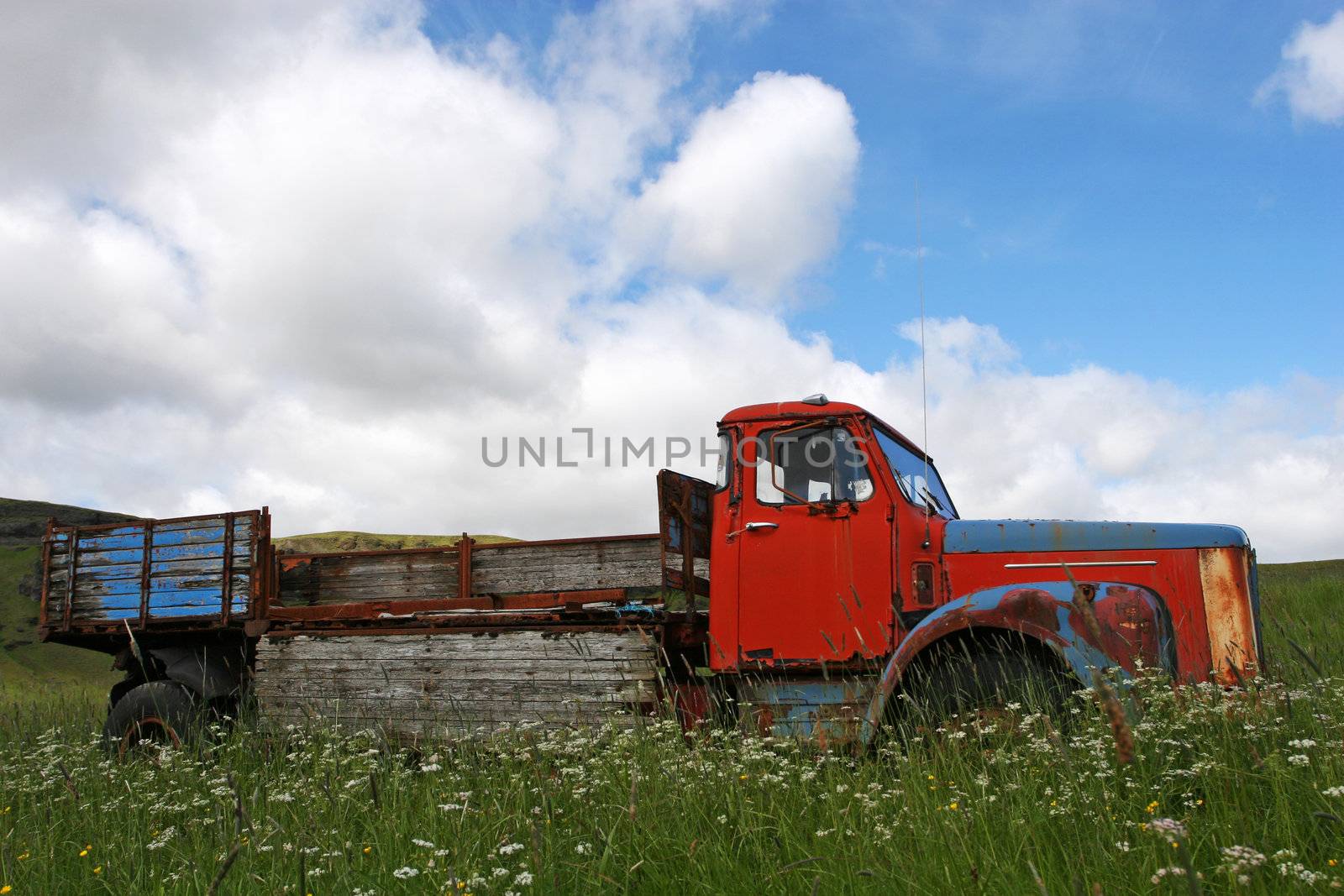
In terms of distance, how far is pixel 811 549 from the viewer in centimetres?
569

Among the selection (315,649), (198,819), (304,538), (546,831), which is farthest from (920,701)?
(304,538)

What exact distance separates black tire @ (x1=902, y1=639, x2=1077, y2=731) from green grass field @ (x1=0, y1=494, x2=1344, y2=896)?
0.59 ft

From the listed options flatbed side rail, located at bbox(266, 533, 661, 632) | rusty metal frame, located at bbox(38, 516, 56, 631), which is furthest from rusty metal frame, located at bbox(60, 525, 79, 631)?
flatbed side rail, located at bbox(266, 533, 661, 632)

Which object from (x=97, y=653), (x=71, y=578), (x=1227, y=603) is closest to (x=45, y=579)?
(x=71, y=578)

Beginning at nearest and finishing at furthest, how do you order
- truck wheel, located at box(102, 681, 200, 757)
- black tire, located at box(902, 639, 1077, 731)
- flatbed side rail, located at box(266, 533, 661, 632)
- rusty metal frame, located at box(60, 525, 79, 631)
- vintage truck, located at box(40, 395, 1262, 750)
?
black tire, located at box(902, 639, 1077, 731) < vintage truck, located at box(40, 395, 1262, 750) < flatbed side rail, located at box(266, 533, 661, 632) < truck wheel, located at box(102, 681, 200, 757) < rusty metal frame, located at box(60, 525, 79, 631)

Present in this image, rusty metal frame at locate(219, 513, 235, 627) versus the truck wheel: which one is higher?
rusty metal frame at locate(219, 513, 235, 627)

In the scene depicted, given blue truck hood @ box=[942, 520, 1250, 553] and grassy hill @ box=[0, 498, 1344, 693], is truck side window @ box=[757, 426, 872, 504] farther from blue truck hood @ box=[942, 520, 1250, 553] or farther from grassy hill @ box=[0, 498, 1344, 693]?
grassy hill @ box=[0, 498, 1344, 693]

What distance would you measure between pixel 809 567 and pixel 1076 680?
169 centimetres

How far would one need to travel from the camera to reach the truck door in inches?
219

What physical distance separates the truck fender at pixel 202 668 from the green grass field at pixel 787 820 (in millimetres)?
2056

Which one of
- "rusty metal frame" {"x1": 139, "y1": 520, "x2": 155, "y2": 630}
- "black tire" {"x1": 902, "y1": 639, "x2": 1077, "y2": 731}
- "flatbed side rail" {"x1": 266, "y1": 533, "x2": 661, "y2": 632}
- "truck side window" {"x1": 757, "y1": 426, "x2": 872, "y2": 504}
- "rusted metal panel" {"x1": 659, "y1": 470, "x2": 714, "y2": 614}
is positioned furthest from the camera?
"rusty metal frame" {"x1": 139, "y1": 520, "x2": 155, "y2": 630}

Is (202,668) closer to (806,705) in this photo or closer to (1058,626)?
(806,705)

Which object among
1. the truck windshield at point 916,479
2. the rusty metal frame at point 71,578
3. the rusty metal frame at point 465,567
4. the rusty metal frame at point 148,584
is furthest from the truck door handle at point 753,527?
the rusty metal frame at point 71,578

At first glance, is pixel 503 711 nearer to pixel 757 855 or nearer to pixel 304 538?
pixel 757 855
